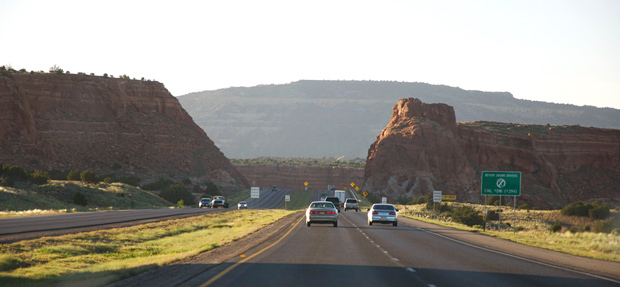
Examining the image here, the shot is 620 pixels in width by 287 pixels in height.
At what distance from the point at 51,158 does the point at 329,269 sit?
90.9 meters

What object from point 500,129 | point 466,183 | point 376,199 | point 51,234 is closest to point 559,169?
point 500,129

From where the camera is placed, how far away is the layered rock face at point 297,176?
155750mm

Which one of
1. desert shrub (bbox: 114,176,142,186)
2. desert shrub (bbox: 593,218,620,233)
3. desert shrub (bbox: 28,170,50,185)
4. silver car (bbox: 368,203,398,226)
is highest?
silver car (bbox: 368,203,398,226)

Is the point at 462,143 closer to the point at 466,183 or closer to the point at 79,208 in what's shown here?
the point at 466,183

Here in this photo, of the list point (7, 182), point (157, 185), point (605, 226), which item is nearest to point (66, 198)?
point (7, 182)

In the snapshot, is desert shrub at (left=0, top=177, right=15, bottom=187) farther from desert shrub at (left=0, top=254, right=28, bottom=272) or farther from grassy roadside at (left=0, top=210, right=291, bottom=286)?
desert shrub at (left=0, top=254, right=28, bottom=272)

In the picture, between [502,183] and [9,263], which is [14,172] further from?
[9,263]

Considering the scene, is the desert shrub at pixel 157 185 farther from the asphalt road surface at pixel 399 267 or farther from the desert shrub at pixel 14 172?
the asphalt road surface at pixel 399 267

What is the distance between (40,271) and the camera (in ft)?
52.3

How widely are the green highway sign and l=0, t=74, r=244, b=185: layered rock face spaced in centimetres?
7483

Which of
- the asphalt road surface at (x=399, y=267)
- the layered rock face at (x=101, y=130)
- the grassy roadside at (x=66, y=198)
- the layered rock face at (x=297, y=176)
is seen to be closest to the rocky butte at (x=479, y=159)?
the layered rock face at (x=297, y=176)

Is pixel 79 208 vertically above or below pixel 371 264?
below

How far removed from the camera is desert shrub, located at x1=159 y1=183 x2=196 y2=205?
3543 inches

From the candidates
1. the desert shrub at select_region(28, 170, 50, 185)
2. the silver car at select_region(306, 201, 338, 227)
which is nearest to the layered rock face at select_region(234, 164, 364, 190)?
the desert shrub at select_region(28, 170, 50, 185)
